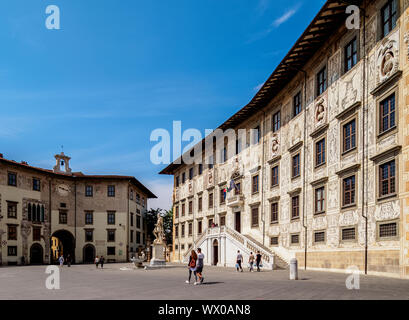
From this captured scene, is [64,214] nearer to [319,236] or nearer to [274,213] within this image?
[274,213]

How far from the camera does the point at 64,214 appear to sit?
57438mm

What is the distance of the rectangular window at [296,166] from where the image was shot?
30.2 meters

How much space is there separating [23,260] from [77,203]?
11.5 meters

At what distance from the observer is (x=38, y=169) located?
5334 cm

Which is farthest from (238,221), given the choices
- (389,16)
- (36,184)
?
(36,184)

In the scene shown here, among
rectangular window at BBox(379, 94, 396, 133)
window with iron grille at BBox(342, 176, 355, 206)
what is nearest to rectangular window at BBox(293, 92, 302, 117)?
window with iron grille at BBox(342, 176, 355, 206)

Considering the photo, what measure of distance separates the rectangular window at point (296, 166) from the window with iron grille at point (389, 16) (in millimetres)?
11346

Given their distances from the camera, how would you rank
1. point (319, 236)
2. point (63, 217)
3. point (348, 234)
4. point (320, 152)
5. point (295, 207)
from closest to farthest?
1. point (348, 234)
2. point (319, 236)
3. point (320, 152)
4. point (295, 207)
5. point (63, 217)

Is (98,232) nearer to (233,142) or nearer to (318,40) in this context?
(233,142)

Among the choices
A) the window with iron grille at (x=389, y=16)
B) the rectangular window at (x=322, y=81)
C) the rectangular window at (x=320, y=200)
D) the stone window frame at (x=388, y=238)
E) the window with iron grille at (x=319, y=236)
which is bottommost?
the window with iron grille at (x=319, y=236)

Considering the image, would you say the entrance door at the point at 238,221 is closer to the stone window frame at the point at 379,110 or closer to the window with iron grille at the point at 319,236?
the window with iron grille at the point at 319,236

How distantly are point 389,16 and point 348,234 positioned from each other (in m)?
11.5

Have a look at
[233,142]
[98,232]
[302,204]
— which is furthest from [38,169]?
[302,204]

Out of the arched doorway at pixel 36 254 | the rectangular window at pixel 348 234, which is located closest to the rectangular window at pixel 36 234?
the arched doorway at pixel 36 254
